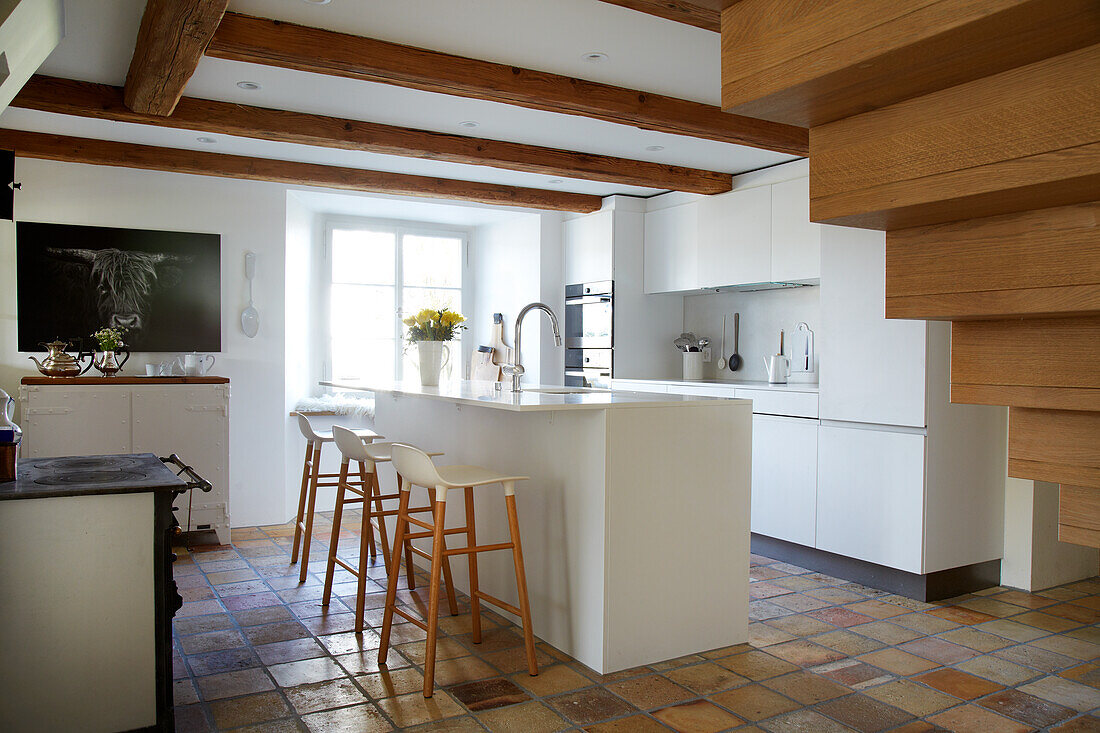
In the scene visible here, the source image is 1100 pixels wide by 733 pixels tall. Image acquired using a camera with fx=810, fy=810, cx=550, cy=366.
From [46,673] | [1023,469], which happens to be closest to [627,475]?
[1023,469]

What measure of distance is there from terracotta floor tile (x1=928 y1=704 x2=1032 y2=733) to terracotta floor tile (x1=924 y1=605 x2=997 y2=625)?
108cm

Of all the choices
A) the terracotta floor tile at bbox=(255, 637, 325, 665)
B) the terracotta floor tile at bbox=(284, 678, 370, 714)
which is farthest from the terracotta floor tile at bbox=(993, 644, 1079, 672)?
the terracotta floor tile at bbox=(255, 637, 325, 665)

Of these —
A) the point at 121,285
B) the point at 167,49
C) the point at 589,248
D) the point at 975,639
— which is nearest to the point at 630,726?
the point at 975,639

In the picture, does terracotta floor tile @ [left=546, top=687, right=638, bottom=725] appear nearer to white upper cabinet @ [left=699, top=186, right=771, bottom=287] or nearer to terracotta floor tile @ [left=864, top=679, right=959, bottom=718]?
terracotta floor tile @ [left=864, top=679, right=959, bottom=718]

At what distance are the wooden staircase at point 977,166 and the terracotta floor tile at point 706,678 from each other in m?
1.24

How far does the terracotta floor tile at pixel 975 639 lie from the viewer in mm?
3422

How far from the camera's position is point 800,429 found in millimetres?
4699

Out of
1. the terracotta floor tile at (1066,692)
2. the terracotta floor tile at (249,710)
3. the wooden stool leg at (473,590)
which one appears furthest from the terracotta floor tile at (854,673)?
the terracotta floor tile at (249,710)

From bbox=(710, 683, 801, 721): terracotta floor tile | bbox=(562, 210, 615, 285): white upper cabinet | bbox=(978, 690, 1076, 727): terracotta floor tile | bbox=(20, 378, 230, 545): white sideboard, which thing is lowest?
bbox=(978, 690, 1076, 727): terracotta floor tile

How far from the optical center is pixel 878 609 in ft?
12.9

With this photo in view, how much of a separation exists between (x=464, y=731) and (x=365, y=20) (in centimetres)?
264

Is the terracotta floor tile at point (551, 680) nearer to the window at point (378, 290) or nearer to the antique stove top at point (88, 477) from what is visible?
the antique stove top at point (88, 477)

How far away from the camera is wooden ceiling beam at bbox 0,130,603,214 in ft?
15.9

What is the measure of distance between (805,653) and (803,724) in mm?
682
